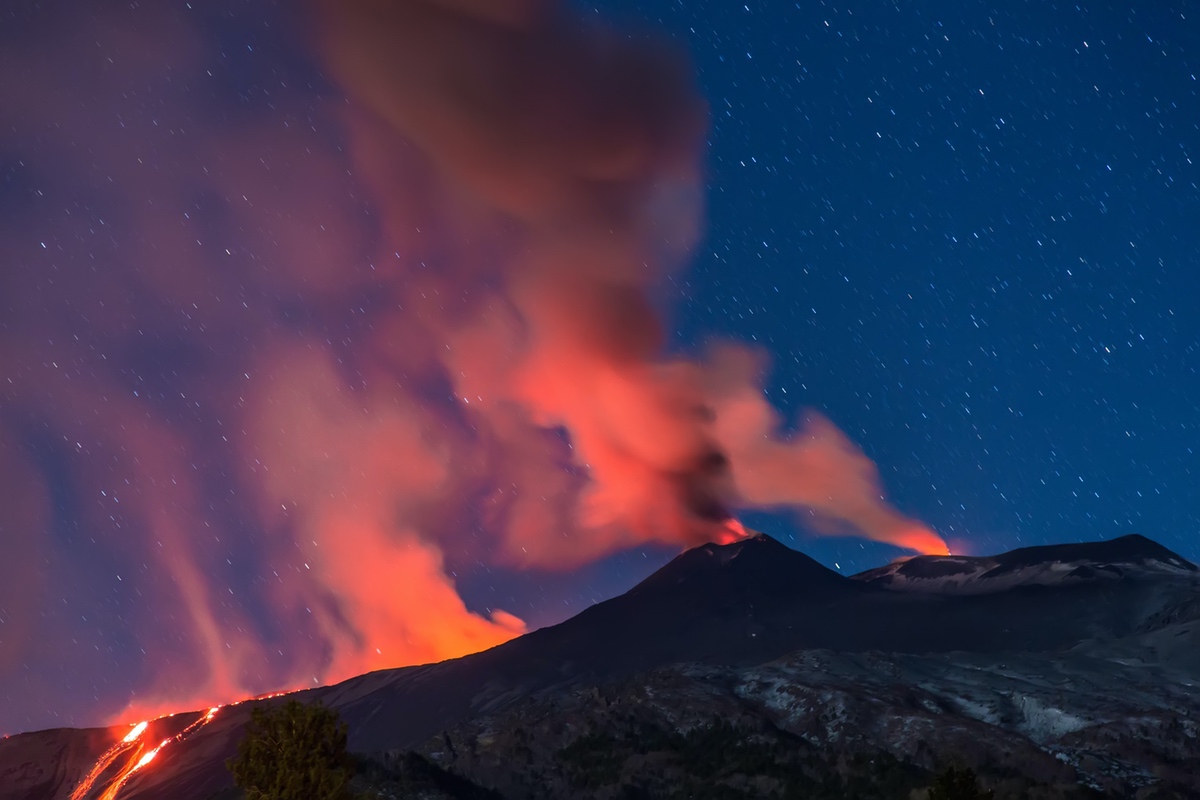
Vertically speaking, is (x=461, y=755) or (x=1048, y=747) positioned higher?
(x=461, y=755)

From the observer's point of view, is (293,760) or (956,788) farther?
(956,788)

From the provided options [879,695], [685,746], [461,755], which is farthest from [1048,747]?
[461,755]

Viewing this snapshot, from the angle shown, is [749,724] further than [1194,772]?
Yes

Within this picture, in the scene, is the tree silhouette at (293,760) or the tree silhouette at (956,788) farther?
the tree silhouette at (956,788)

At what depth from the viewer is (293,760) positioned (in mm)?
59281

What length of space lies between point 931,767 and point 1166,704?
2452 inches

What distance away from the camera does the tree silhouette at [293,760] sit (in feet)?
191

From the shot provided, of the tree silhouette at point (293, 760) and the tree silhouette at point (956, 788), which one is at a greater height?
the tree silhouette at point (293, 760)

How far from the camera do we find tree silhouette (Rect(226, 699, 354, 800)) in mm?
58312

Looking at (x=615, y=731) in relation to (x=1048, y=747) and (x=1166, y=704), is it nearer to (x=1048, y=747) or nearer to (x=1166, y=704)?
(x=1048, y=747)

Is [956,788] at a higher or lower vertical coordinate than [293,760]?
lower

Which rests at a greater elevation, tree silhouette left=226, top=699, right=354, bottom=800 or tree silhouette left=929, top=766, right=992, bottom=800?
tree silhouette left=226, top=699, right=354, bottom=800

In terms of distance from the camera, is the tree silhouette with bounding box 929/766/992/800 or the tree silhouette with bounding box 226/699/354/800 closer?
the tree silhouette with bounding box 226/699/354/800

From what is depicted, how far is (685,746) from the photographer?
546 feet
